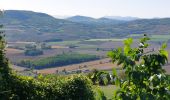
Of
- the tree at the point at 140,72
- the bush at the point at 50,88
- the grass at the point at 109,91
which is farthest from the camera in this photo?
the bush at the point at 50,88

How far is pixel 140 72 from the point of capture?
5.11 m

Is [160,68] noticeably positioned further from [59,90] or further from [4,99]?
[59,90]

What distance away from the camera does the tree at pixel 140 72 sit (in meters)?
4.93

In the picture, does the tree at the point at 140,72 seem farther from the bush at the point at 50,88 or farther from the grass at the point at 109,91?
the bush at the point at 50,88

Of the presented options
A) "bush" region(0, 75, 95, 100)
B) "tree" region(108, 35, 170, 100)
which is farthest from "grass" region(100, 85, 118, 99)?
"bush" region(0, 75, 95, 100)

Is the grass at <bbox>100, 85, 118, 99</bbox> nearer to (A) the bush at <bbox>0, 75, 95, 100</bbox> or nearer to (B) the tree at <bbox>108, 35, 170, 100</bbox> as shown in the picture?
(B) the tree at <bbox>108, 35, 170, 100</bbox>

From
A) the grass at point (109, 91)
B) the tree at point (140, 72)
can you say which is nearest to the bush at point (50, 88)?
the grass at point (109, 91)

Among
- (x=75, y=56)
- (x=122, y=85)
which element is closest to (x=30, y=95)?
(x=122, y=85)

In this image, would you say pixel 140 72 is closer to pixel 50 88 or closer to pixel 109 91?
pixel 109 91

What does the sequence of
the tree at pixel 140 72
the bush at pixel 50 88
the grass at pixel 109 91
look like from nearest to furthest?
the tree at pixel 140 72 → the grass at pixel 109 91 → the bush at pixel 50 88

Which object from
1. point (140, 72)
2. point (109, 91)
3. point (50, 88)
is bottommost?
point (50, 88)

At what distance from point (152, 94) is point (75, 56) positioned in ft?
495

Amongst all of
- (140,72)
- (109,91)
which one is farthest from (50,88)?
(140,72)

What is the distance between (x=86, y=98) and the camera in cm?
2431
